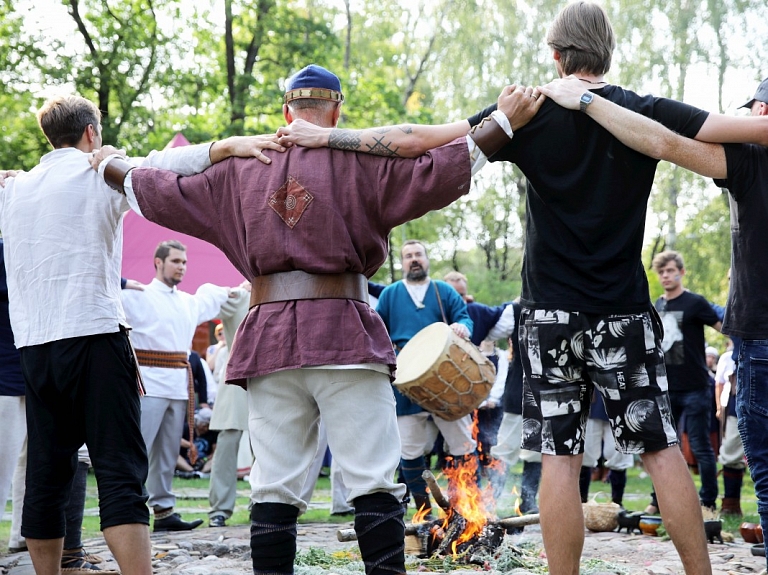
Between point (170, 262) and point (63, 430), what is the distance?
12.7ft

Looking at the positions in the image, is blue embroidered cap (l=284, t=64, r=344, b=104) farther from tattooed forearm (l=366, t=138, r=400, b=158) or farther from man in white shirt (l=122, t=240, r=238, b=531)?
man in white shirt (l=122, t=240, r=238, b=531)

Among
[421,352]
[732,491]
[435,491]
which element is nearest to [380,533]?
[435,491]

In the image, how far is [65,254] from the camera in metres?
4.03

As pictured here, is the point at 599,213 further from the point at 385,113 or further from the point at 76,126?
the point at 385,113

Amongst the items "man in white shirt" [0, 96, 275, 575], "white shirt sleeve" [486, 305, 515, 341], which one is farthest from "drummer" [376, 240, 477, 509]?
"man in white shirt" [0, 96, 275, 575]

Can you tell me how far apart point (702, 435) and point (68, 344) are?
6.01m

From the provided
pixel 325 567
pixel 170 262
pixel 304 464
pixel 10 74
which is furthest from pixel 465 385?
pixel 10 74

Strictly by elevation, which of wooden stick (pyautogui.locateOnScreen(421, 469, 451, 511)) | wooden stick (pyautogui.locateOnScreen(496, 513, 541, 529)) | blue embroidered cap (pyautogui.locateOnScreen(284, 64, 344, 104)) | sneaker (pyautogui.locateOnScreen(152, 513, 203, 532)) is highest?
blue embroidered cap (pyautogui.locateOnScreen(284, 64, 344, 104))

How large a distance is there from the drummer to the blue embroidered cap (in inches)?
157

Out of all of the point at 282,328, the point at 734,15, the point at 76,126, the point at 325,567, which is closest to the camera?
the point at 282,328

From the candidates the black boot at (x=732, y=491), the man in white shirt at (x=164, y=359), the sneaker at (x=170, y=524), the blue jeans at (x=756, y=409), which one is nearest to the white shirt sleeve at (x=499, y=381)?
the black boot at (x=732, y=491)

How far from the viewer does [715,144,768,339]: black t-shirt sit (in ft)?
12.2

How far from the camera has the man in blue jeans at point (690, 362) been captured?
8.01 m

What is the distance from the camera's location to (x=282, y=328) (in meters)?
3.42
